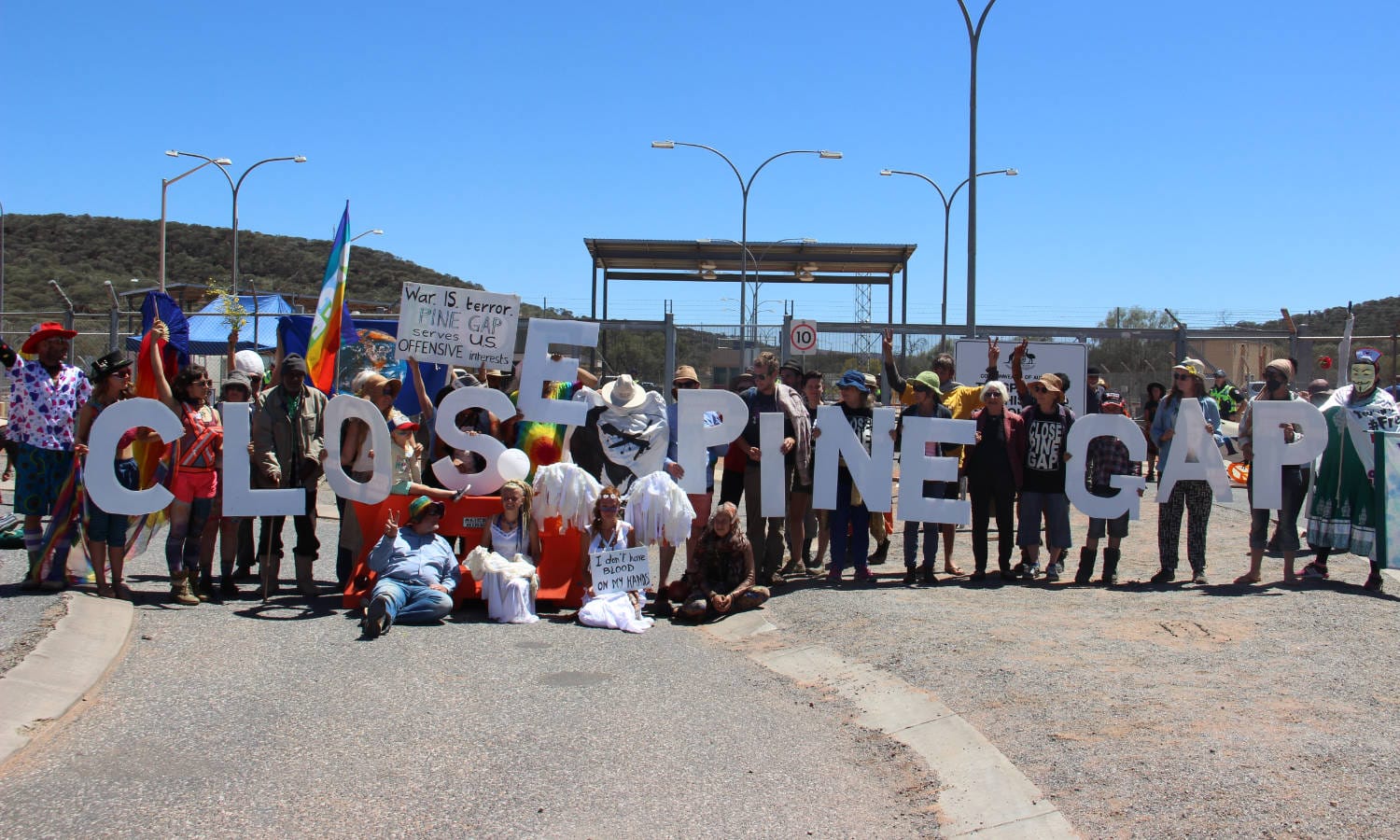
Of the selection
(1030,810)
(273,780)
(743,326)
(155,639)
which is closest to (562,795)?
(273,780)

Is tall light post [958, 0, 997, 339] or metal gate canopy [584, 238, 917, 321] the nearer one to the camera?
tall light post [958, 0, 997, 339]

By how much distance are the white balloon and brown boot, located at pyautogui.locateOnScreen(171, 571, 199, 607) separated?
2423 millimetres

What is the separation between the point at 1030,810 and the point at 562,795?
76.2 inches

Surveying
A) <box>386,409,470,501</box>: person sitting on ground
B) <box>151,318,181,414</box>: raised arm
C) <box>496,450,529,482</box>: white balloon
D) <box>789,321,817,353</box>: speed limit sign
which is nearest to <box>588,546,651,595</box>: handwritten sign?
<box>496,450,529,482</box>: white balloon

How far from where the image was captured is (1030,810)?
15.3 feet

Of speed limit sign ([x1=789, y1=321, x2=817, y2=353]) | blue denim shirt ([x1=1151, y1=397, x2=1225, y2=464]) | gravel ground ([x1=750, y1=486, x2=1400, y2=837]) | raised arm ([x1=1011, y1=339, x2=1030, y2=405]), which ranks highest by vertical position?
speed limit sign ([x1=789, y1=321, x2=817, y2=353])

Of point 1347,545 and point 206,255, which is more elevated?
point 206,255

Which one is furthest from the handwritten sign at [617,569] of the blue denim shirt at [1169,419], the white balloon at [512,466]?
the blue denim shirt at [1169,419]

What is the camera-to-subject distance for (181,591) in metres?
8.37

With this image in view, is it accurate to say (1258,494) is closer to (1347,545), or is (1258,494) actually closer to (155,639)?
(1347,545)

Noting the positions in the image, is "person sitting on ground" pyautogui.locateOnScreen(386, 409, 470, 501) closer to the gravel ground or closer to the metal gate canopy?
the gravel ground

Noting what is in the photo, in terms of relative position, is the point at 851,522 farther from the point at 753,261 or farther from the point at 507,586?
the point at 753,261

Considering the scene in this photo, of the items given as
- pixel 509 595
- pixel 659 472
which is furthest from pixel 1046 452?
pixel 509 595

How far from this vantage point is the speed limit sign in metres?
13.9
